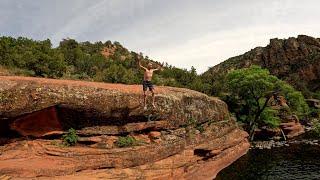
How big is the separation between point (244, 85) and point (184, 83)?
16038 mm

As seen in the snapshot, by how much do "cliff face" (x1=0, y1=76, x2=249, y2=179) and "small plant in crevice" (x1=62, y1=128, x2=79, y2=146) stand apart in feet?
1.27

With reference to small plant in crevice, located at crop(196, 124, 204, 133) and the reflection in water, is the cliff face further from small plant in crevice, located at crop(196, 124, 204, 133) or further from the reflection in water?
the reflection in water

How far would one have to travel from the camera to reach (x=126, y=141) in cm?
2706

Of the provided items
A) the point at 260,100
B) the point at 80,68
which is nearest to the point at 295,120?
the point at 260,100

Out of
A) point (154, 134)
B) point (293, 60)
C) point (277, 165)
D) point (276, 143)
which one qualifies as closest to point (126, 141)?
point (154, 134)

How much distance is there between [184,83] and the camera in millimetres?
69438

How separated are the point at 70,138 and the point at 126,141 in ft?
13.2

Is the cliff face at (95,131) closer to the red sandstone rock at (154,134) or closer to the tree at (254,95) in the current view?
the red sandstone rock at (154,134)

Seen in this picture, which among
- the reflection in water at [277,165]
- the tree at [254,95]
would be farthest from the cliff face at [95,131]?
the tree at [254,95]

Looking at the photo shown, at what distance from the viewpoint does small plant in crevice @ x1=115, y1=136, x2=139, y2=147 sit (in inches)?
1057

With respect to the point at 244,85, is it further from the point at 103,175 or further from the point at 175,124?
the point at 103,175

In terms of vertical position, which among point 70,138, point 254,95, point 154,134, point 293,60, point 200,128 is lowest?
point 200,128

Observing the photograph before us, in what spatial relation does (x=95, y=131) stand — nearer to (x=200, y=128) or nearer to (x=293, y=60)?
(x=200, y=128)

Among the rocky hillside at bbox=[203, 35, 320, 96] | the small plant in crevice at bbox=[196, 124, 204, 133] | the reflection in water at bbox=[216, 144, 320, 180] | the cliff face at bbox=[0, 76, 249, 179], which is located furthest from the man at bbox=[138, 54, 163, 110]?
the rocky hillside at bbox=[203, 35, 320, 96]
